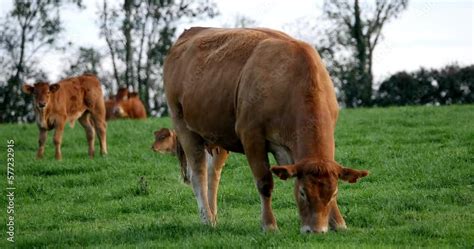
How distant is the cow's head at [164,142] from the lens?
19.4m

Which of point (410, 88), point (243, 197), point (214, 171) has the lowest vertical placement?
point (243, 197)

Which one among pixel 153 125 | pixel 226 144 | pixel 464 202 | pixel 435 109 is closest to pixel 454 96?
pixel 435 109

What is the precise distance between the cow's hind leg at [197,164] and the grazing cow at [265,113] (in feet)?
0.04

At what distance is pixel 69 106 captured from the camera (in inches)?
836

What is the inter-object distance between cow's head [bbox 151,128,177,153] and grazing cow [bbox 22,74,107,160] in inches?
52.1

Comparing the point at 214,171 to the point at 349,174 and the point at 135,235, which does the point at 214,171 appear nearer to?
the point at 135,235

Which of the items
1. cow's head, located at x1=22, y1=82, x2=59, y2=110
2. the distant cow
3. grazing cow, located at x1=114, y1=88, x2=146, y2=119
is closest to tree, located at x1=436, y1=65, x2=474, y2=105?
grazing cow, located at x1=114, y1=88, x2=146, y2=119

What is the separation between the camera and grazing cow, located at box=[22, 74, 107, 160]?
20.5m

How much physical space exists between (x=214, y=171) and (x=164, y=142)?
897 centimetres

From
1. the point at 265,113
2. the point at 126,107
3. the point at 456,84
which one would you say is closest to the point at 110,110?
the point at 126,107

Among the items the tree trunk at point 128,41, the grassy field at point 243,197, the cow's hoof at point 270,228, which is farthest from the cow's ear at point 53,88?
the tree trunk at point 128,41

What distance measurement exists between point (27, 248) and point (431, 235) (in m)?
4.60

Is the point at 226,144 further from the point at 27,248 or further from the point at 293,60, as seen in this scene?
the point at 27,248

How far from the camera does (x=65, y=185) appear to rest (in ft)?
50.6
